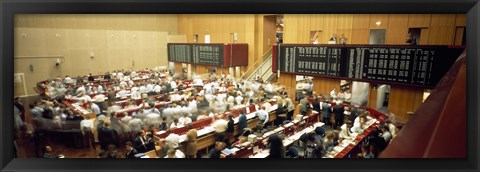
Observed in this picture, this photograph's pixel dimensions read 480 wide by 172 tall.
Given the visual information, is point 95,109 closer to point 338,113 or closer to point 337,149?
point 337,149

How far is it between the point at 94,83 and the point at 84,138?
2.62 feet

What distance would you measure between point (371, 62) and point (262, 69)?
6.22 ft

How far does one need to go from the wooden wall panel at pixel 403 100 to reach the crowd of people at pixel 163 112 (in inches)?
14.2

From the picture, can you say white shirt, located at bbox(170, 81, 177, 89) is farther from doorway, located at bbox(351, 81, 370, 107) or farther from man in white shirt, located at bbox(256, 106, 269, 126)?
doorway, located at bbox(351, 81, 370, 107)

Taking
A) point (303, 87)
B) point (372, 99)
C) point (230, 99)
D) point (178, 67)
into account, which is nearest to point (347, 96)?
point (372, 99)

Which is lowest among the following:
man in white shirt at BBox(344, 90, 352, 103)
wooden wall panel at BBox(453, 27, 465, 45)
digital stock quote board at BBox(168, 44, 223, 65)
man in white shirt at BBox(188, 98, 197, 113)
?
man in white shirt at BBox(188, 98, 197, 113)

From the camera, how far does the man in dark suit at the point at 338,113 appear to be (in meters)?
4.36

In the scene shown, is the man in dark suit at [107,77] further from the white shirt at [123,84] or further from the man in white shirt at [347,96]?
the man in white shirt at [347,96]

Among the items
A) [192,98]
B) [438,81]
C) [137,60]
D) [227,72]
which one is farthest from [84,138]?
[438,81]

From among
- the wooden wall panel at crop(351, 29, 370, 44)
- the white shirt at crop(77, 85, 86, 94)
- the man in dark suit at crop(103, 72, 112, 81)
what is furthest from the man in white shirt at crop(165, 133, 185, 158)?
the wooden wall panel at crop(351, 29, 370, 44)

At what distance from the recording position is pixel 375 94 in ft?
15.2

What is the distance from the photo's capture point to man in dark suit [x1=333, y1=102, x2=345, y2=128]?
436 centimetres

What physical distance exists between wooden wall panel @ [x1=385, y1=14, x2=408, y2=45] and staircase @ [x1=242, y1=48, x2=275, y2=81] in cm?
180

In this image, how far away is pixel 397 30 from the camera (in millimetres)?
4000
